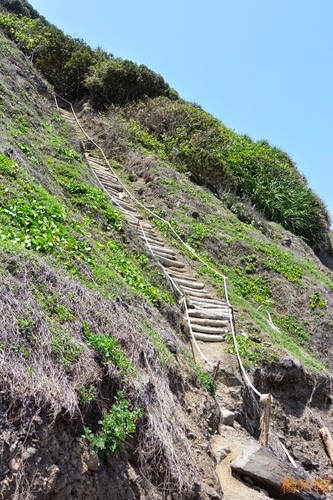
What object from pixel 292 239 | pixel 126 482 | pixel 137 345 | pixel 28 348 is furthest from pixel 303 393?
pixel 292 239

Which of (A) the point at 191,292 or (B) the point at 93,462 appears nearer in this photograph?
(B) the point at 93,462

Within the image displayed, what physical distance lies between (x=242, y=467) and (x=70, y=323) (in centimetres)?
293

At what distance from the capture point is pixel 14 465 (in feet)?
11.2

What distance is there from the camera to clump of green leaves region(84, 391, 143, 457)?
414 centimetres

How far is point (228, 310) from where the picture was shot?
1085 centimetres

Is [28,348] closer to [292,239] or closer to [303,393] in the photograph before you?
[303,393]

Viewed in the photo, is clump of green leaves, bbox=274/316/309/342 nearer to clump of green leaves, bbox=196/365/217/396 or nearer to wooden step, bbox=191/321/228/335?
wooden step, bbox=191/321/228/335

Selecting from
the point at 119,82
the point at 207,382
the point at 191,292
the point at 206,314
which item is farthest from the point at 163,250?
the point at 119,82

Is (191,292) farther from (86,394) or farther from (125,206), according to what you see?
(86,394)

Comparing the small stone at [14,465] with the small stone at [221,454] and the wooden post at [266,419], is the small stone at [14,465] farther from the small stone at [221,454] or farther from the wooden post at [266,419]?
the wooden post at [266,419]

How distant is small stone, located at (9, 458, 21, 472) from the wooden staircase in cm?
628

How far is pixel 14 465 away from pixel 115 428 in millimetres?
1084

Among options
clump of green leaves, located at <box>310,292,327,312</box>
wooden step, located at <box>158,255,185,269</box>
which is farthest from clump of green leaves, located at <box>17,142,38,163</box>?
clump of green leaves, located at <box>310,292,327,312</box>

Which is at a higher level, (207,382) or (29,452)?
(29,452)
